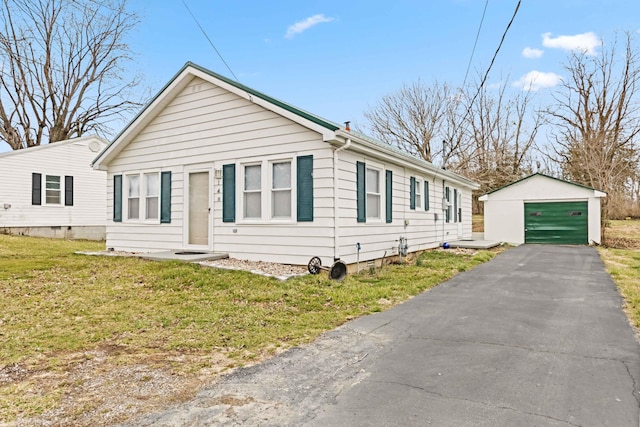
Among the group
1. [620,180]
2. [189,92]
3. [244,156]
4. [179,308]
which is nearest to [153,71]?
[189,92]

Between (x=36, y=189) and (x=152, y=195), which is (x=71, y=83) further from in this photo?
(x=152, y=195)

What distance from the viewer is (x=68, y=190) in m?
19.6

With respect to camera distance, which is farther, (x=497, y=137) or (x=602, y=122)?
(x=497, y=137)

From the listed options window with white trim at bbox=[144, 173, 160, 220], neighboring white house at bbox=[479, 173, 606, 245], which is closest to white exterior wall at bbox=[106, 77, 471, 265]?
window with white trim at bbox=[144, 173, 160, 220]

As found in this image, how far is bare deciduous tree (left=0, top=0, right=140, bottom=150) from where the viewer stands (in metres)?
24.7

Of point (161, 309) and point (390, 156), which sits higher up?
point (390, 156)

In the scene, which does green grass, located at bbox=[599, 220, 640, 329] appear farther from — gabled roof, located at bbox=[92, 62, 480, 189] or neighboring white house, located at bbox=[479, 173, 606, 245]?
gabled roof, located at bbox=[92, 62, 480, 189]

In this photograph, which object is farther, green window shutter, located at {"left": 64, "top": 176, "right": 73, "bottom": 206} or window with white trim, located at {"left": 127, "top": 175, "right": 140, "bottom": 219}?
green window shutter, located at {"left": 64, "top": 176, "right": 73, "bottom": 206}

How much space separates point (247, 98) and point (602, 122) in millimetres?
26055

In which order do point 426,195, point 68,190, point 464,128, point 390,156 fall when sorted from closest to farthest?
point 390,156 → point 426,195 → point 68,190 → point 464,128

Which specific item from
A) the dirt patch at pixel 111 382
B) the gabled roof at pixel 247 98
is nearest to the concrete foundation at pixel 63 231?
the gabled roof at pixel 247 98

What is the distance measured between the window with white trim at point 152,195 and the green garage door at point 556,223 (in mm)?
15358

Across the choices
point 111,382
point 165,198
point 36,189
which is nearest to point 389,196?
point 165,198

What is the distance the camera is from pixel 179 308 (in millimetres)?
5770
